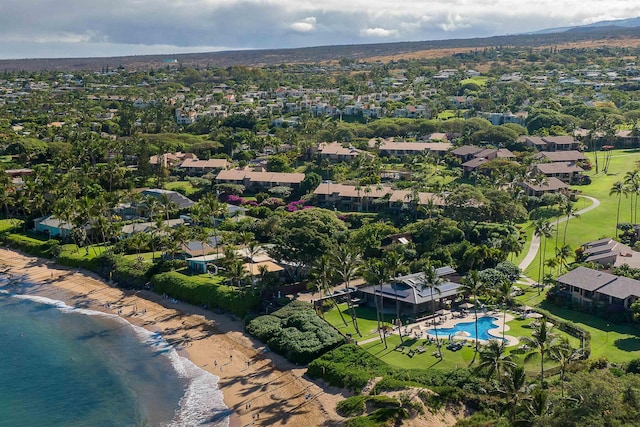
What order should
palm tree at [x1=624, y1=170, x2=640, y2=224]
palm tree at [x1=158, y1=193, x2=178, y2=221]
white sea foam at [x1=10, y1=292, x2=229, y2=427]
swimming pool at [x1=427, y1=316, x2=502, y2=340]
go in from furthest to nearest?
palm tree at [x1=158, y1=193, x2=178, y2=221]
palm tree at [x1=624, y1=170, x2=640, y2=224]
swimming pool at [x1=427, y1=316, x2=502, y2=340]
white sea foam at [x1=10, y1=292, x2=229, y2=427]

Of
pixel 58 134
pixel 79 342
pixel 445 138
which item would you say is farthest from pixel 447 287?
pixel 58 134

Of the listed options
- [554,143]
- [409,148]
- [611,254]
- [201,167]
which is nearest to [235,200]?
[201,167]

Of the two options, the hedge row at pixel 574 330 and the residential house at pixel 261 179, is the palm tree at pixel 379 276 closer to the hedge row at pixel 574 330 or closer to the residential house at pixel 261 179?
the hedge row at pixel 574 330

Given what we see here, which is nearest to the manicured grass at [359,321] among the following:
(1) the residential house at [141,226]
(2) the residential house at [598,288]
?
(2) the residential house at [598,288]

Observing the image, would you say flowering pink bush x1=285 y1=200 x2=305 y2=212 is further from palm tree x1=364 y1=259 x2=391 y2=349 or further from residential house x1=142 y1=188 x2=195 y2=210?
palm tree x1=364 y1=259 x2=391 y2=349

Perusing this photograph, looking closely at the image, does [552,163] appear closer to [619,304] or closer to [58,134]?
[619,304]

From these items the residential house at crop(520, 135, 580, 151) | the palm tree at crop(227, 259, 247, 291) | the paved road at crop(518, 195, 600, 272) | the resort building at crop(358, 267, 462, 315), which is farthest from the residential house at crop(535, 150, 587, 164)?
the palm tree at crop(227, 259, 247, 291)

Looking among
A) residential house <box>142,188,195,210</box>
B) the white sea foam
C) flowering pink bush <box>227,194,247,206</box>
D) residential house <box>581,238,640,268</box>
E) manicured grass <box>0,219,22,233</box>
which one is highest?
residential house <box>142,188,195,210</box>
